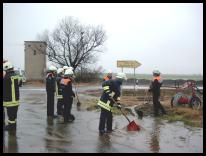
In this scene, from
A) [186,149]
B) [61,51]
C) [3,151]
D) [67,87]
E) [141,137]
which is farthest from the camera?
[61,51]

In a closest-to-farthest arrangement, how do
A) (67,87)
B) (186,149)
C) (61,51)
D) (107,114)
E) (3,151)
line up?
(3,151), (186,149), (107,114), (67,87), (61,51)

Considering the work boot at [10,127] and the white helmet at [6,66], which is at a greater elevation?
the white helmet at [6,66]

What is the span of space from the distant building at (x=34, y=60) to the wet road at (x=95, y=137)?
1829 inches

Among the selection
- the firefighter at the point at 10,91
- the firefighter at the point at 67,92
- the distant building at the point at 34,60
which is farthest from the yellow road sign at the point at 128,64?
the distant building at the point at 34,60

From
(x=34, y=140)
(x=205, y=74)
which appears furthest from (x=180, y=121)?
(x=34, y=140)

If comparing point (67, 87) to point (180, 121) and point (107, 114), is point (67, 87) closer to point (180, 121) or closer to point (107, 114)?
point (107, 114)

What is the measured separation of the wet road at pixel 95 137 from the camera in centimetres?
991

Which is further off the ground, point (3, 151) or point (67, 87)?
point (67, 87)

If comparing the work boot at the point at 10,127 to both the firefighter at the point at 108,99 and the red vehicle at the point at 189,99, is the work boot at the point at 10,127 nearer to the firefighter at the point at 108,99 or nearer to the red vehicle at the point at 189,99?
the firefighter at the point at 108,99

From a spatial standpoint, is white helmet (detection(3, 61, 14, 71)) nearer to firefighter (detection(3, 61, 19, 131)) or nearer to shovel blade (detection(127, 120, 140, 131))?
firefighter (detection(3, 61, 19, 131))

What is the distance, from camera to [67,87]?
558 inches

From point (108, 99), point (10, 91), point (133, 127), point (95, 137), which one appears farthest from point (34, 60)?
point (95, 137)

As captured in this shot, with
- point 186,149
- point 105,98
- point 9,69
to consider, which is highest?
point 9,69

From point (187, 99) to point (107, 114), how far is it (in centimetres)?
651
